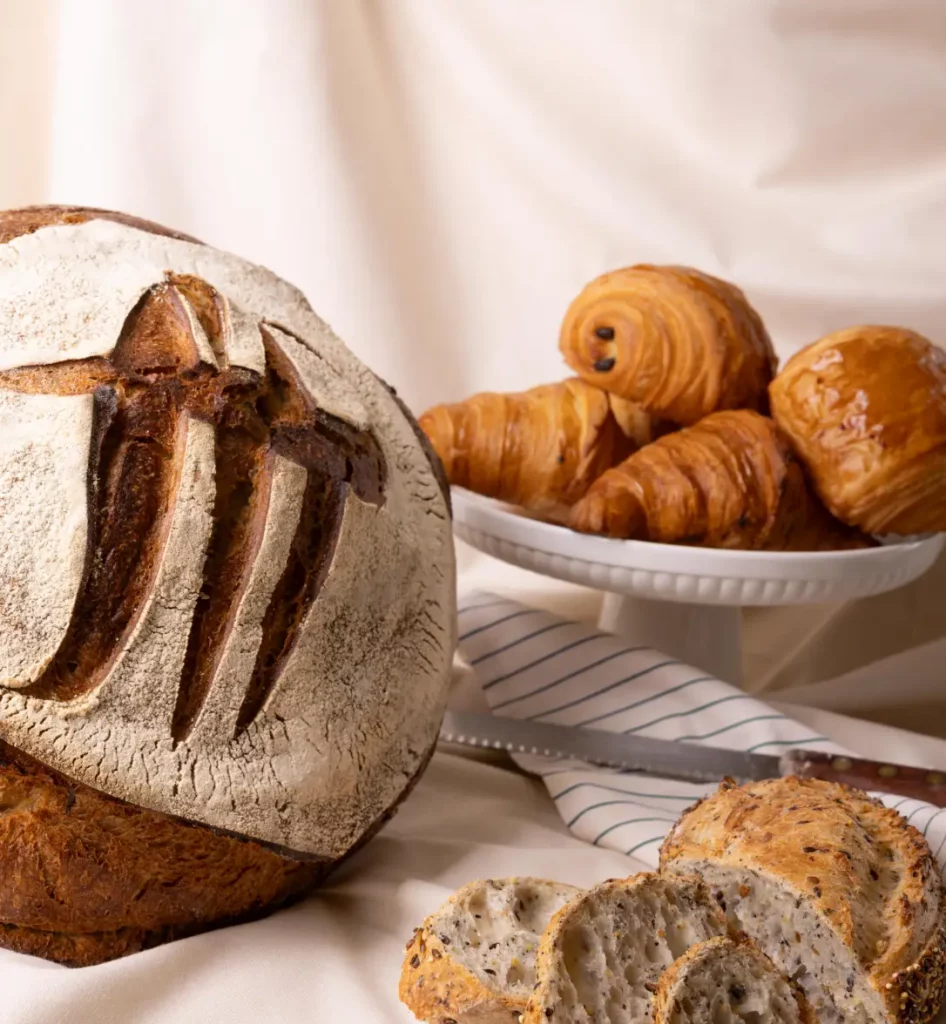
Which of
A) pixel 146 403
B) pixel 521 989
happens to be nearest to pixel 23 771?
pixel 146 403

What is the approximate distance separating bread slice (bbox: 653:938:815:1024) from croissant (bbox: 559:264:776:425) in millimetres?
870

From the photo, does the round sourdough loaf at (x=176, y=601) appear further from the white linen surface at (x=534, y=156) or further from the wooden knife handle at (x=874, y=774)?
the white linen surface at (x=534, y=156)

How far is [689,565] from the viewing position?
4.77 ft

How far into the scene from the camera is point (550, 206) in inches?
90.6

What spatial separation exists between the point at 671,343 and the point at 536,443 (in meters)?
0.21

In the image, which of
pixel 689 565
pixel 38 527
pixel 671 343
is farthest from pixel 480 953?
pixel 671 343

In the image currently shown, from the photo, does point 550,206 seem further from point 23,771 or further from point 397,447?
point 23,771

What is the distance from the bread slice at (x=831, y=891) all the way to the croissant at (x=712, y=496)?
395 millimetres

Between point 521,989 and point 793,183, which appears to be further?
point 793,183

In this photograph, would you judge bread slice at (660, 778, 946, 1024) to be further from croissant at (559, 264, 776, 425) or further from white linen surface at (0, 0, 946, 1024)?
white linen surface at (0, 0, 946, 1024)

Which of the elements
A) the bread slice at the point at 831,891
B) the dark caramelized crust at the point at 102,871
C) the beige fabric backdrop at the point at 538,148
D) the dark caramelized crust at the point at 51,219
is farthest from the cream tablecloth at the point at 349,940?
the beige fabric backdrop at the point at 538,148

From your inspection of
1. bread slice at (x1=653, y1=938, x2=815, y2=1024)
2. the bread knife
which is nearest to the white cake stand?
the bread knife

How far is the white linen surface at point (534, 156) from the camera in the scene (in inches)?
82.5

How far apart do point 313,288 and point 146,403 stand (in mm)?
1266
